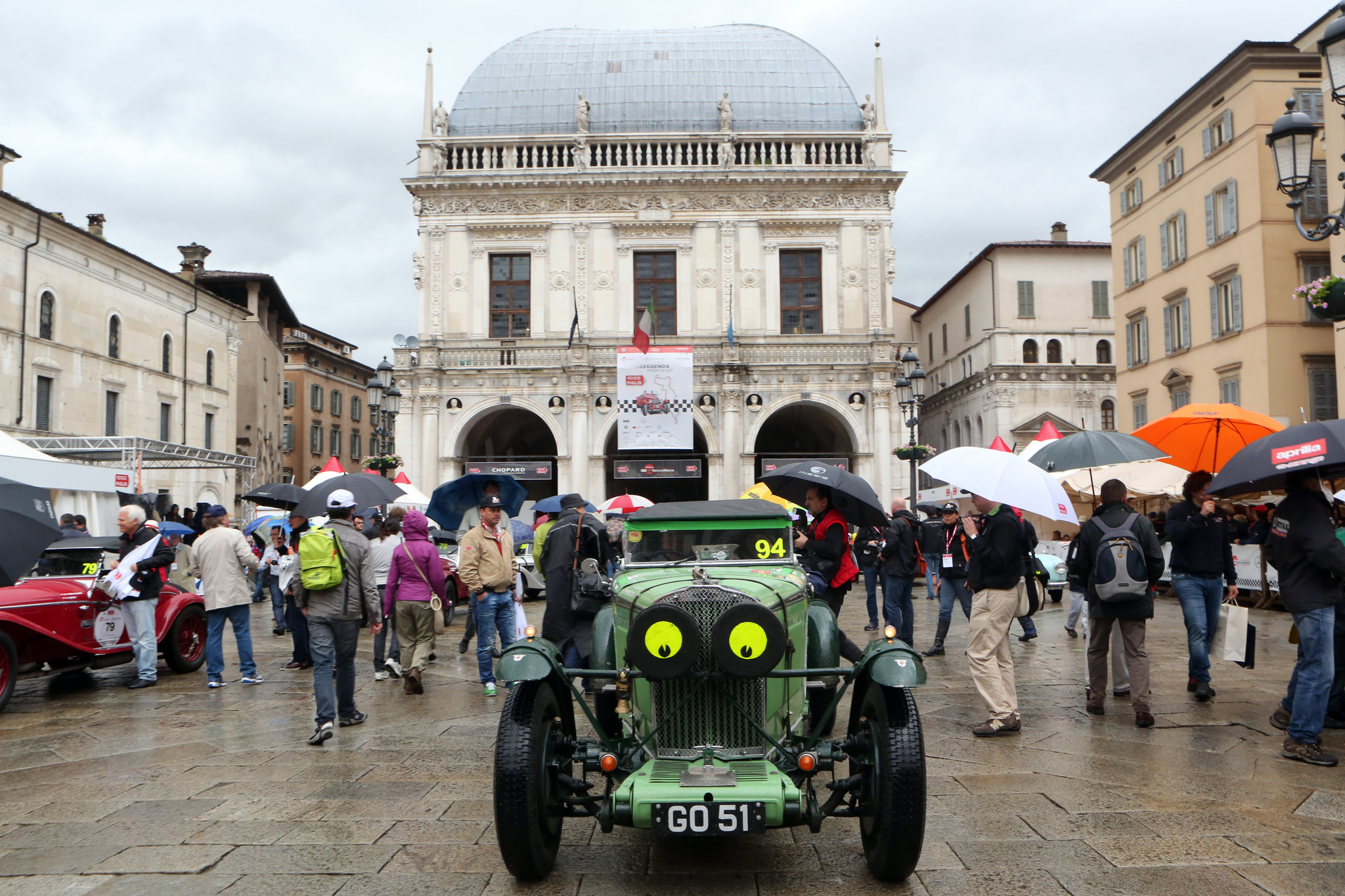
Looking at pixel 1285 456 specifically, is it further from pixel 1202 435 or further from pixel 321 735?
Result: pixel 321 735

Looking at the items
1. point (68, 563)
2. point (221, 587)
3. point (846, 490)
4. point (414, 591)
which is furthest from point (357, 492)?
point (846, 490)

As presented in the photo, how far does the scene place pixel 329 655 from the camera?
770 cm

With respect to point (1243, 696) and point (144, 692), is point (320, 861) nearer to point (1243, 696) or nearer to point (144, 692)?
point (144, 692)

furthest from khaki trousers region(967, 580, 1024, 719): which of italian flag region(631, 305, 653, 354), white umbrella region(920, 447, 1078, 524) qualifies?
italian flag region(631, 305, 653, 354)

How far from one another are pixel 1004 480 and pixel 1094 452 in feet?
7.91

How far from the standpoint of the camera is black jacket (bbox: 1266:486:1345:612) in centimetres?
655

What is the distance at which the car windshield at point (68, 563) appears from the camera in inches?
400

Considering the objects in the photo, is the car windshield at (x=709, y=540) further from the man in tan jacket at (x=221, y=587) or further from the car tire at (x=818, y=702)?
the man in tan jacket at (x=221, y=587)

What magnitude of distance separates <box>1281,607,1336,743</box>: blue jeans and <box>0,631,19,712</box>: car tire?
33.7ft

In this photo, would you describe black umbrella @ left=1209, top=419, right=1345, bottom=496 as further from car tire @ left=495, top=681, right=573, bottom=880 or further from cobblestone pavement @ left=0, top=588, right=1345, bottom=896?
car tire @ left=495, top=681, right=573, bottom=880

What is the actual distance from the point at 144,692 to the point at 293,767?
414 centimetres

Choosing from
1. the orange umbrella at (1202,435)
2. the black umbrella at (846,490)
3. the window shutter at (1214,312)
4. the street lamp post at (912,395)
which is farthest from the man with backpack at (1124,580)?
the window shutter at (1214,312)

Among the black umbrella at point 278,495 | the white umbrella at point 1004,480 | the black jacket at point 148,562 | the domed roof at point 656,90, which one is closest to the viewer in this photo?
the white umbrella at point 1004,480

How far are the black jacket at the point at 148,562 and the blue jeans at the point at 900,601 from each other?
8.01m
